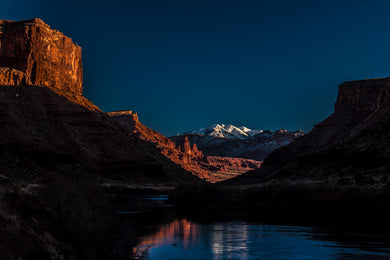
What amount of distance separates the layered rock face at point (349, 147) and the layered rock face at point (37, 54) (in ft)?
151

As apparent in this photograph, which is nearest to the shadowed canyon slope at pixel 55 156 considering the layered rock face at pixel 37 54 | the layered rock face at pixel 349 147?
the layered rock face at pixel 37 54

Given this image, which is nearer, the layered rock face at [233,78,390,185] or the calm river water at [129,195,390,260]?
the calm river water at [129,195,390,260]

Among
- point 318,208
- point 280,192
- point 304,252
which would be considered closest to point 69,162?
point 280,192

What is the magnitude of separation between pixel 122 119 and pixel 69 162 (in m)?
99.0

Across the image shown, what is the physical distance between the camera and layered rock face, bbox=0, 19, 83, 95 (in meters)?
76.9

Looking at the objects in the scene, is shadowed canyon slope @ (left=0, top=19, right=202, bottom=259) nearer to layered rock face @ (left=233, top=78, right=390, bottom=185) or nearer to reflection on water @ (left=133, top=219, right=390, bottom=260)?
Answer: reflection on water @ (left=133, top=219, right=390, bottom=260)

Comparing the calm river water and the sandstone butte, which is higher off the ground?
the sandstone butte

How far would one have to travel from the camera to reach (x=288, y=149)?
10269cm

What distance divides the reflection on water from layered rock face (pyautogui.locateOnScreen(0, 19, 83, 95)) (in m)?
Answer: 59.6

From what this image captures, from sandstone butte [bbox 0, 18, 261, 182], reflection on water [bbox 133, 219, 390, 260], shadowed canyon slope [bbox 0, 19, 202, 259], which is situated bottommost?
reflection on water [bbox 133, 219, 390, 260]

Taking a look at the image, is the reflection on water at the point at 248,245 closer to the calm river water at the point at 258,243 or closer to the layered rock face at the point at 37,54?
the calm river water at the point at 258,243

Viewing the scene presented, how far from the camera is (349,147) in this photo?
48.1 meters

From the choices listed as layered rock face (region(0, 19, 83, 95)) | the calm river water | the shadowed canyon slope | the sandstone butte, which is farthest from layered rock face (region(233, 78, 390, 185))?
layered rock face (region(0, 19, 83, 95))

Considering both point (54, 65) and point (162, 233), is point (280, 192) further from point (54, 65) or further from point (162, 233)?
point (54, 65)
